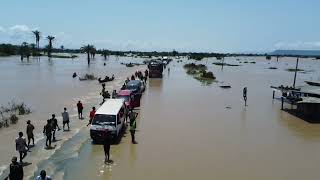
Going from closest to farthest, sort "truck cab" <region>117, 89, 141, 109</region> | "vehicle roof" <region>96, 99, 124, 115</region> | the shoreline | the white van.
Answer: the shoreline
the white van
"vehicle roof" <region>96, 99, 124, 115</region>
"truck cab" <region>117, 89, 141, 109</region>

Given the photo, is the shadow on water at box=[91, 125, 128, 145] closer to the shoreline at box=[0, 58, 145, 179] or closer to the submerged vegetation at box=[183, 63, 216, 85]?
the shoreline at box=[0, 58, 145, 179]

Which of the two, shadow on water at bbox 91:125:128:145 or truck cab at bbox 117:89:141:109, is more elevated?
truck cab at bbox 117:89:141:109

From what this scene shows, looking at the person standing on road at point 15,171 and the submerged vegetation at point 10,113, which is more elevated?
the person standing on road at point 15,171

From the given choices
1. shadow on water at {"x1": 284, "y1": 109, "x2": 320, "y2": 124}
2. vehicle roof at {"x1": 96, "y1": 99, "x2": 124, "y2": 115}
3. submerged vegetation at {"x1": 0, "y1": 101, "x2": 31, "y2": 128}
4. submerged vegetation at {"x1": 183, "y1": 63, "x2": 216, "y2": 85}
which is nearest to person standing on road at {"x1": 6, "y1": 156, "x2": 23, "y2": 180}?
vehicle roof at {"x1": 96, "y1": 99, "x2": 124, "y2": 115}

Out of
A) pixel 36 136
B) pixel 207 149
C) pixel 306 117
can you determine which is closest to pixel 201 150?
pixel 207 149

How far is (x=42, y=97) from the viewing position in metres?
36.8

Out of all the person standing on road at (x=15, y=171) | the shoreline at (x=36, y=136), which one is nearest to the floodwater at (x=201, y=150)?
the shoreline at (x=36, y=136)

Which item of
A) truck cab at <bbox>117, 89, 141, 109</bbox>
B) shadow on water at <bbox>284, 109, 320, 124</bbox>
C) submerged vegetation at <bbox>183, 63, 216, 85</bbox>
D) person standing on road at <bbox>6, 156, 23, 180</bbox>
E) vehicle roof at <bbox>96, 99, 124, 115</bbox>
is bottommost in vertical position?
submerged vegetation at <bbox>183, 63, 216, 85</bbox>

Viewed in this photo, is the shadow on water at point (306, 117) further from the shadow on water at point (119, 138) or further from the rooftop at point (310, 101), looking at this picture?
the shadow on water at point (119, 138)

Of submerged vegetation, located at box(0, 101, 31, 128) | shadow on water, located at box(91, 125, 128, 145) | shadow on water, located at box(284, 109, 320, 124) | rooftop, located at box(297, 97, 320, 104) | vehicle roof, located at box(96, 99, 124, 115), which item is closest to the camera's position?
shadow on water, located at box(91, 125, 128, 145)

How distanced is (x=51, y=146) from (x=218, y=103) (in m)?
Answer: 20.4

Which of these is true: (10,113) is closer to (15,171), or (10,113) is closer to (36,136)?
(36,136)

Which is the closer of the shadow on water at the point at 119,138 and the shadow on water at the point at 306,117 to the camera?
the shadow on water at the point at 119,138

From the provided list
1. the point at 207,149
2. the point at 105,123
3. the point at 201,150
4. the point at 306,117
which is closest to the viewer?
the point at 201,150
